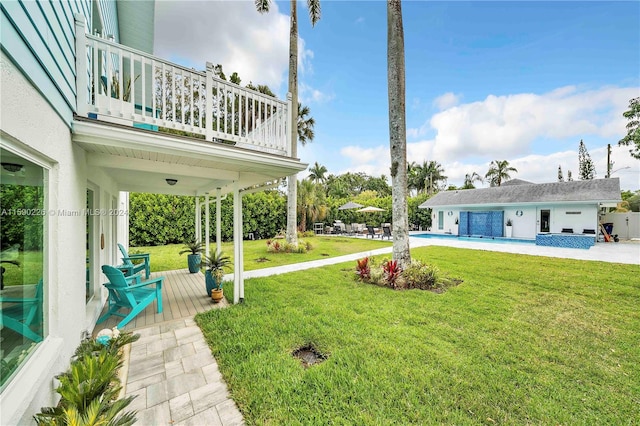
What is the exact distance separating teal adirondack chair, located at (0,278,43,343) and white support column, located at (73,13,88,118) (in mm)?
2139

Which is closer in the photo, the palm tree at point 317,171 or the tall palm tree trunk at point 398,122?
the tall palm tree trunk at point 398,122

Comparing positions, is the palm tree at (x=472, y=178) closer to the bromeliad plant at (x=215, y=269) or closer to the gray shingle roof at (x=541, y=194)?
the gray shingle roof at (x=541, y=194)

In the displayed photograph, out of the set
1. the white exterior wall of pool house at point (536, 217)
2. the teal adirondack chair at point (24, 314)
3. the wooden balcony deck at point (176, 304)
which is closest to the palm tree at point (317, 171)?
the white exterior wall of pool house at point (536, 217)

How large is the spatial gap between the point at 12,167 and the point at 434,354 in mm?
4740

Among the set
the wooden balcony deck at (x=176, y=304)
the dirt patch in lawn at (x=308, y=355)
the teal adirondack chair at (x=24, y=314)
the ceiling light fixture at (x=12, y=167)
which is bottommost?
the dirt patch in lawn at (x=308, y=355)

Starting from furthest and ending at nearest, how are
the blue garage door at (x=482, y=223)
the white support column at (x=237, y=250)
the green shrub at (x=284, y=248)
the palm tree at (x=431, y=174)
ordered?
the palm tree at (x=431, y=174)
the blue garage door at (x=482, y=223)
the green shrub at (x=284, y=248)
the white support column at (x=237, y=250)

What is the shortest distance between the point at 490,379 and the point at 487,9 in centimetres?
1654

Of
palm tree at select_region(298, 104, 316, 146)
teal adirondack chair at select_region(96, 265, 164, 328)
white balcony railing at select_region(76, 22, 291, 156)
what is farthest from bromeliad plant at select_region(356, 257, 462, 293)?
palm tree at select_region(298, 104, 316, 146)

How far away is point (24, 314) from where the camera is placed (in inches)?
75.4

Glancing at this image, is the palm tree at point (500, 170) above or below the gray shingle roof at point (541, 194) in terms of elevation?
above

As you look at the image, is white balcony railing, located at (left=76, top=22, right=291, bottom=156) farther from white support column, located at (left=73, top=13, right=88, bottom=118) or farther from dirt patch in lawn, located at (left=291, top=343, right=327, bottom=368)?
dirt patch in lawn, located at (left=291, top=343, right=327, bottom=368)

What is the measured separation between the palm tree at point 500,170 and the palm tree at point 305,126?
31.2 meters

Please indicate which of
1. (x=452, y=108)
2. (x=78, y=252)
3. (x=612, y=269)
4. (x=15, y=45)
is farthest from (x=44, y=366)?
(x=452, y=108)

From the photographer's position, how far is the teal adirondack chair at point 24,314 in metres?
Result: 1.66
